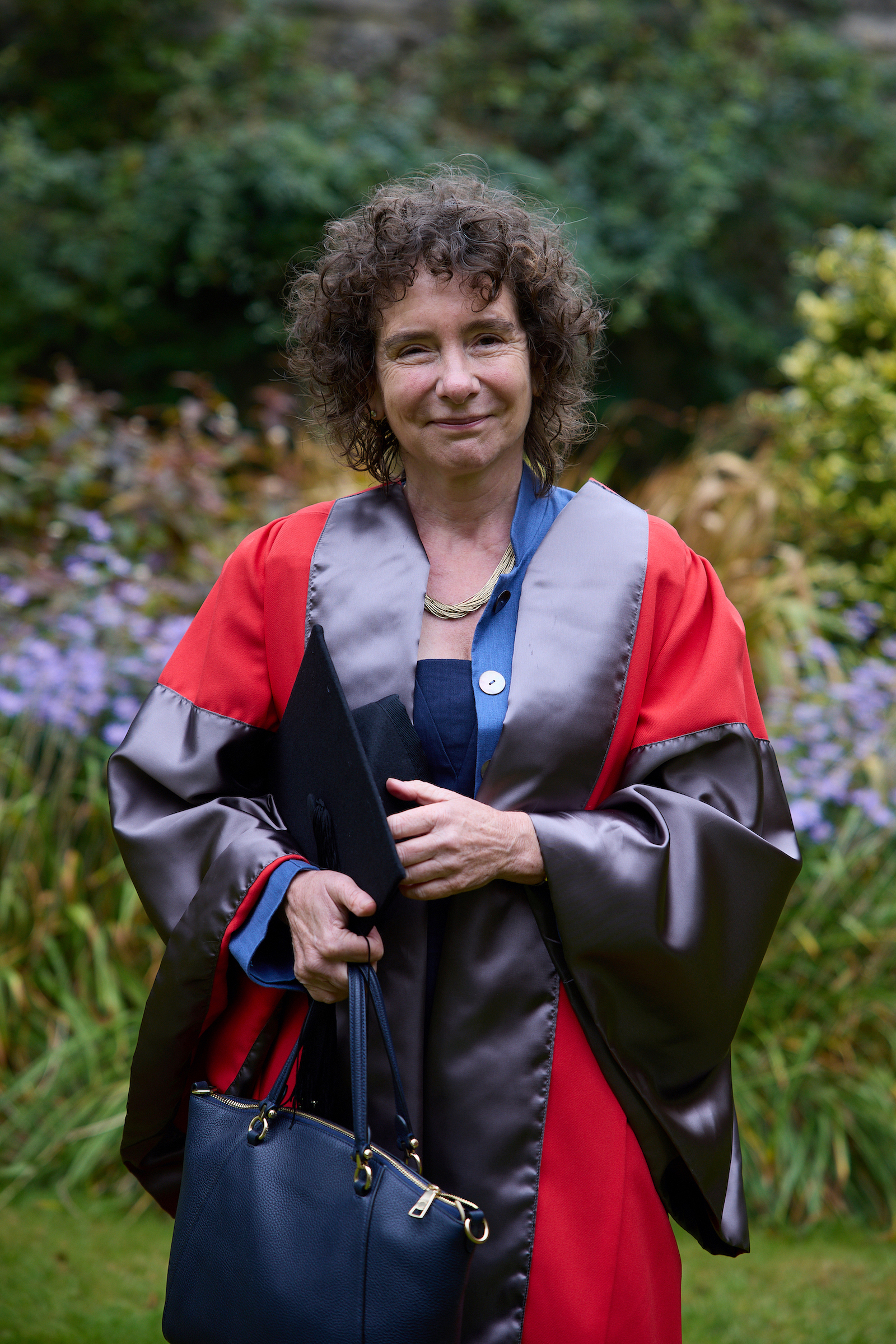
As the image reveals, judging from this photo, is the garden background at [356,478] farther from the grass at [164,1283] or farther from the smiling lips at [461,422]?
the smiling lips at [461,422]

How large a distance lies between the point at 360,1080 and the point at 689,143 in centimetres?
670

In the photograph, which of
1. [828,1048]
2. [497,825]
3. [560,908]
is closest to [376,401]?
[497,825]

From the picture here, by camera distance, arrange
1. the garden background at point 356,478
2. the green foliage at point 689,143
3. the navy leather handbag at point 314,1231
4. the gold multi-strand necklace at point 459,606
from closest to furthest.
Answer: the navy leather handbag at point 314,1231 < the gold multi-strand necklace at point 459,606 < the garden background at point 356,478 < the green foliage at point 689,143

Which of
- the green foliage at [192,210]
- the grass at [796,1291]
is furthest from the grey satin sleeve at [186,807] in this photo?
the green foliage at [192,210]

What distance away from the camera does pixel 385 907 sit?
147 cm

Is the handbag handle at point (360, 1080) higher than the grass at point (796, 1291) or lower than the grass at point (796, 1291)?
higher

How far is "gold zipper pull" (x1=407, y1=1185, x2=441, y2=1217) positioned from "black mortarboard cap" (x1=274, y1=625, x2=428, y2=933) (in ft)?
1.06

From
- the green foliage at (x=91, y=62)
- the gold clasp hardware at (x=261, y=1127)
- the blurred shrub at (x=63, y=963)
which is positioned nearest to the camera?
the gold clasp hardware at (x=261, y=1127)

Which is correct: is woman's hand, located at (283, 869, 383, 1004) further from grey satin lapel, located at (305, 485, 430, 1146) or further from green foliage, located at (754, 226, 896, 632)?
green foliage, located at (754, 226, 896, 632)

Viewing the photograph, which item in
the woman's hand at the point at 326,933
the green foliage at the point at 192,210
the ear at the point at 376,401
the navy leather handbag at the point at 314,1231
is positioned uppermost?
the green foliage at the point at 192,210

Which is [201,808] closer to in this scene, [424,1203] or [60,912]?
[424,1203]

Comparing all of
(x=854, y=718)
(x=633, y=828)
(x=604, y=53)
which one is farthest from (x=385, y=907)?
(x=604, y=53)

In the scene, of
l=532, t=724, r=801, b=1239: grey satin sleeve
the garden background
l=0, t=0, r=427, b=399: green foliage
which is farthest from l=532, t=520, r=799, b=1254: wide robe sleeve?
l=0, t=0, r=427, b=399: green foliage

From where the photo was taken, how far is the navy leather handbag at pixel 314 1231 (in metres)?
1.30
